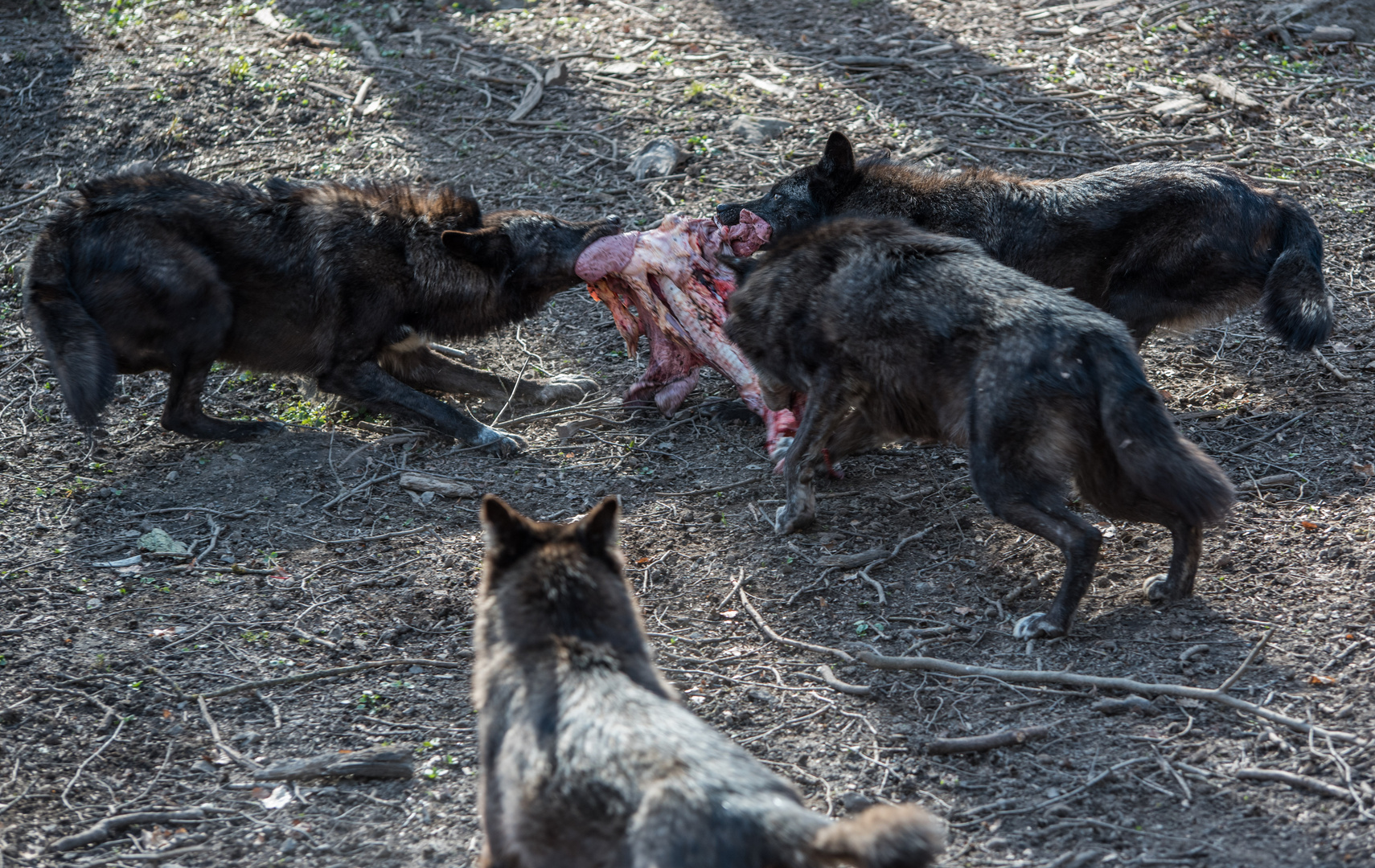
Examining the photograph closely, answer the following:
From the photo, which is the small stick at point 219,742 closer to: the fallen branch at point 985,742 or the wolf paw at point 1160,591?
the fallen branch at point 985,742

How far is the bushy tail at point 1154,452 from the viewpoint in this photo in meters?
4.67

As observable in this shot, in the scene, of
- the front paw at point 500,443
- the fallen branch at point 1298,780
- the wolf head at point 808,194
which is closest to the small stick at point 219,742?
the front paw at point 500,443

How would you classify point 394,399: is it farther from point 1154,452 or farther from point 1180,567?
point 1180,567

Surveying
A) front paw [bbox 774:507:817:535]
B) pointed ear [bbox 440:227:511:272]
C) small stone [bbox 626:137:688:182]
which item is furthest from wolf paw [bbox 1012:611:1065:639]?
small stone [bbox 626:137:688:182]

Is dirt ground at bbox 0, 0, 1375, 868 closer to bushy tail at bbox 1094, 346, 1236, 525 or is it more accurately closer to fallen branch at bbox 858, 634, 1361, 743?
fallen branch at bbox 858, 634, 1361, 743

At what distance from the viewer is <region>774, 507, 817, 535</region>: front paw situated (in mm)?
5844

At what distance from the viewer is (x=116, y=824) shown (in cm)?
401

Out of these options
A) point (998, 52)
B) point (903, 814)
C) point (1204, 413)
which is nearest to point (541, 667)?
point (903, 814)

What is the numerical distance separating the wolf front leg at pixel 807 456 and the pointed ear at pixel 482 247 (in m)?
2.29

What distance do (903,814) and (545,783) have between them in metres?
0.96

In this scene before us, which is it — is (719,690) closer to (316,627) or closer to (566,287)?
(316,627)

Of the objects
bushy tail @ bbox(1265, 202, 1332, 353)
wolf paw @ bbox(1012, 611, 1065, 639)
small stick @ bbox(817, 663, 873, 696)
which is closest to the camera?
small stick @ bbox(817, 663, 873, 696)

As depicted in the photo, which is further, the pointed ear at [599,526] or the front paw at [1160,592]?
the front paw at [1160,592]

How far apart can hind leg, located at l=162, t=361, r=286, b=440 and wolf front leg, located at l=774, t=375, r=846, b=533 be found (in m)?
3.20
